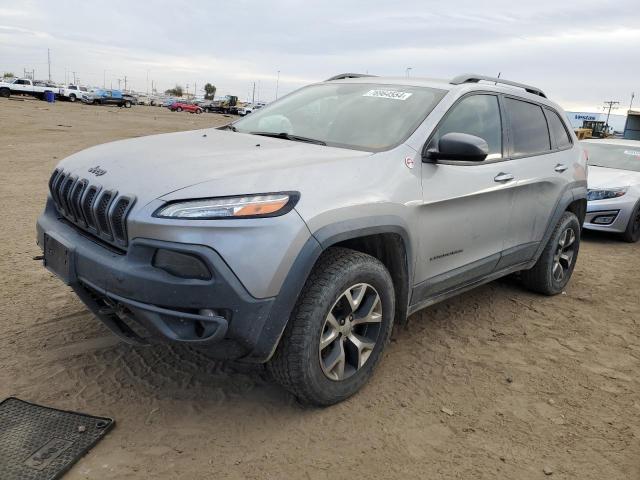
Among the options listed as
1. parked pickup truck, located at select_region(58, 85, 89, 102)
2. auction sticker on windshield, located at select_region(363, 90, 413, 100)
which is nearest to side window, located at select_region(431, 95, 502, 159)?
auction sticker on windshield, located at select_region(363, 90, 413, 100)

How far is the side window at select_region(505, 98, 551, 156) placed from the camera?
4.12 m

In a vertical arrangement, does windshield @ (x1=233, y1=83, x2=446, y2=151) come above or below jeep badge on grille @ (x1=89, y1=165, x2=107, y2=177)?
above

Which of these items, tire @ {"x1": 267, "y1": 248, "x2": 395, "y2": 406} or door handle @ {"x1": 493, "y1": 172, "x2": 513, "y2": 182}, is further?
door handle @ {"x1": 493, "y1": 172, "x2": 513, "y2": 182}

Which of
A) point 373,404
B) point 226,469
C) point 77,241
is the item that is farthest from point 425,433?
point 77,241

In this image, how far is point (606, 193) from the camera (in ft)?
25.7

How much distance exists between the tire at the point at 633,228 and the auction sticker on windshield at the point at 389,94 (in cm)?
569

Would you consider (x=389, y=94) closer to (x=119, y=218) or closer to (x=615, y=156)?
(x=119, y=218)

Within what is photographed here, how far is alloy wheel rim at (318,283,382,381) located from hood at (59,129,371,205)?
27.9 inches

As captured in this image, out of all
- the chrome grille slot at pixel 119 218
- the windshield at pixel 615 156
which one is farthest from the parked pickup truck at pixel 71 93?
the chrome grille slot at pixel 119 218

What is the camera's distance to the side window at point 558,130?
4.73 meters

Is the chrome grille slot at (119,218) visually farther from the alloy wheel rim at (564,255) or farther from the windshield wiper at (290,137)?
the alloy wheel rim at (564,255)

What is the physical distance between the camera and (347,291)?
275 centimetres

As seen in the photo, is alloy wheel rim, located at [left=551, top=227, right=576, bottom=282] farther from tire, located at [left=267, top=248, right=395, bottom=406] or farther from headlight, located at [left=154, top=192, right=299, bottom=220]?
headlight, located at [left=154, top=192, right=299, bottom=220]

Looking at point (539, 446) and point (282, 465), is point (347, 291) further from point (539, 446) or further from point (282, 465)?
point (539, 446)
